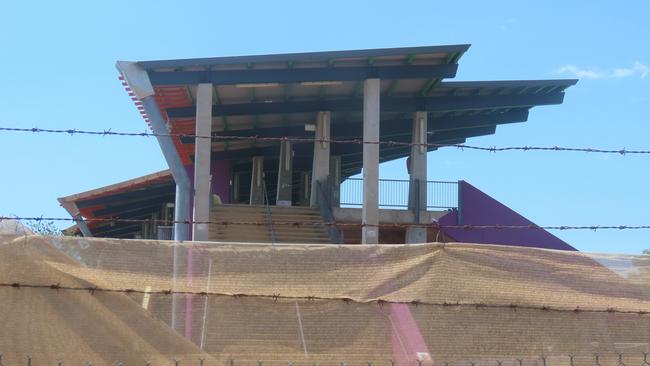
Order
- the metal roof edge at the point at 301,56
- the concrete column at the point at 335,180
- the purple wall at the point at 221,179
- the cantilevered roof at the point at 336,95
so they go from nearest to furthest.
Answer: the metal roof edge at the point at 301,56
the cantilevered roof at the point at 336,95
the concrete column at the point at 335,180
the purple wall at the point at 221,179

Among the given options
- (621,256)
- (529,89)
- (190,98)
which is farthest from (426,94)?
(621,256)

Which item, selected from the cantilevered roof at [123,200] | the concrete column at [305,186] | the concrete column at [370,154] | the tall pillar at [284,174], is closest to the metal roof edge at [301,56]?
the concrete column at [370,154]

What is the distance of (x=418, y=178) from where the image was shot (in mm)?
24688

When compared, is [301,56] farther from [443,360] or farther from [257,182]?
[443,360]

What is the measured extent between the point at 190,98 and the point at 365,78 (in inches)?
176

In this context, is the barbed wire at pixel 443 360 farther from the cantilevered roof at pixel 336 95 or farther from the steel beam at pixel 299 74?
the steel beam at pixel 299 74

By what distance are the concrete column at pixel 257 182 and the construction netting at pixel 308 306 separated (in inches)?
985

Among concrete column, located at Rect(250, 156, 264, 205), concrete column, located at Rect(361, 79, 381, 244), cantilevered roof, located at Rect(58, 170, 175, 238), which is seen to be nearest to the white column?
concrete column, located at Rect(250, 156, 264, 205)

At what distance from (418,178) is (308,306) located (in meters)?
19.7

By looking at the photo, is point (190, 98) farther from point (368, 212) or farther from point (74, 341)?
point (74, 341)

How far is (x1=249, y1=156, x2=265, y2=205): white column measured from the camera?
30.5 m

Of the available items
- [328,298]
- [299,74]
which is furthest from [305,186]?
[328,298]

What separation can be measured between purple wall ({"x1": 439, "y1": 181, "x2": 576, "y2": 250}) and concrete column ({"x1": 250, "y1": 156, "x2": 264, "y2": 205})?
868 cm

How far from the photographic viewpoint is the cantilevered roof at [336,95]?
63.3 ft
